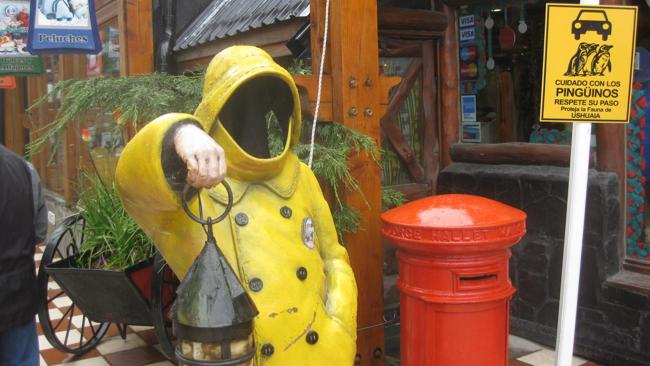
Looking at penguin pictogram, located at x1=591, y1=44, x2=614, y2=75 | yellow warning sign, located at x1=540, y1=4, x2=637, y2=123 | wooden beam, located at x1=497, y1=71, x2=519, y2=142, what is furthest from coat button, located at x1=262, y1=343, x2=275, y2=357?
wooden beam, located at x1=497, y1=71, x2=519, y2=142

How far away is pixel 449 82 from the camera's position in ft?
18.0

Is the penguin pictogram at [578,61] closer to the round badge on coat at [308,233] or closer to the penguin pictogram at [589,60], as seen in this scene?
the penguin pictogram at [589,60]

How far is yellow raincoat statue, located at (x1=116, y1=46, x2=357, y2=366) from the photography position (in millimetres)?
2381

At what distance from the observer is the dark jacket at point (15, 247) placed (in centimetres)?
327

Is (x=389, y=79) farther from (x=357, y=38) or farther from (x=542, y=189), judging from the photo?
(x=542, y=189)

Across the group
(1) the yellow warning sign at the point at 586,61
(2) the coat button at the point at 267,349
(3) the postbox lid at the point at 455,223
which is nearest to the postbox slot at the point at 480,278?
(3) the postbox lid at the point at 455,223

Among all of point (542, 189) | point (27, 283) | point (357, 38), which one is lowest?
point (27, 283)

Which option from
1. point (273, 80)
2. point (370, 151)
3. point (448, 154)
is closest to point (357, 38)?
point (370, 151)

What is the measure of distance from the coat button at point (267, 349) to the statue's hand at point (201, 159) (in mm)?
714

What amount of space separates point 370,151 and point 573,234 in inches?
44.5

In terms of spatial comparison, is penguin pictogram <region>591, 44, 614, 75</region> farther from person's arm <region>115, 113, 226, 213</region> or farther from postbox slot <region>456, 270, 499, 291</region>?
person's arm <region>115, 113, 226, 213</region>

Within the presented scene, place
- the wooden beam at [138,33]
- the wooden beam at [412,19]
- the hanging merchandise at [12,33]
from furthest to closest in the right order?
the hanging merchandise at [12,33], the wooden beam at [412,19], the wooden beam at [138,33]

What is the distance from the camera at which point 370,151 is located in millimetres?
3494

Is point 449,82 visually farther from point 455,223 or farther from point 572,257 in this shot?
point 572,257
